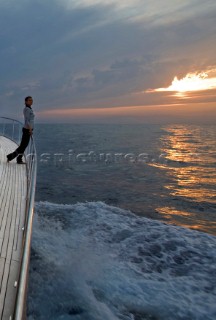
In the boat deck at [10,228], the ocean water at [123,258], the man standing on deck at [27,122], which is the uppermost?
the man standing on deck at [27,122]

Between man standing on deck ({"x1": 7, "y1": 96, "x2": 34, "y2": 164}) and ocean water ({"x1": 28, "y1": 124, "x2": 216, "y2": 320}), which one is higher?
man standing on deck ({"x1": 7, "y1": 96, "x2": 34, "y2": 164})

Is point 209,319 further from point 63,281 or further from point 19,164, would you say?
point 19,164

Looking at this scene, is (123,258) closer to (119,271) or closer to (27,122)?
(119,271)

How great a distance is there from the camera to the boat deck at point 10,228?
13.5ft

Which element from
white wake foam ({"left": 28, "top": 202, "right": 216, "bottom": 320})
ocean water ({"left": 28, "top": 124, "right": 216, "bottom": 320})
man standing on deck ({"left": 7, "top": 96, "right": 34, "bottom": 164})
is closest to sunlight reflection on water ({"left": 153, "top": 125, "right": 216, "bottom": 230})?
ocean water ({"left": 28, "top": 124, "right": 216, "bottom": 320})

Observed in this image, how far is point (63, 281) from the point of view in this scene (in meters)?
6.98

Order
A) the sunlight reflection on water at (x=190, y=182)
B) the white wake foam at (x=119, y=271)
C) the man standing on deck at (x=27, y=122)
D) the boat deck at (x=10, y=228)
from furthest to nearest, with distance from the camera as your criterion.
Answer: the sunlight reflection on water at (x=190, y=182)
the man standing on deck at (x=27, y=122)
the white wake foam at (x=119, y=271)
the boat deck at (x=10, y=228)

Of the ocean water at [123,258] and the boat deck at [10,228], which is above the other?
the boat deck at [10,228]

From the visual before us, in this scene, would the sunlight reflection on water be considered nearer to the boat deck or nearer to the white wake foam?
the white wake foam

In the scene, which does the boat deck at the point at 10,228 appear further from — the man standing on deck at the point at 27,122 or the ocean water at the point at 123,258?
the ocean water at the point at 123,258

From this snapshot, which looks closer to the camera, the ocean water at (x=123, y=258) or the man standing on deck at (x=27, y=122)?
the ocean water at (x=123, y=258)

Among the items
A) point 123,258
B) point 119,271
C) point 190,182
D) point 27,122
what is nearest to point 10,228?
point 119,271

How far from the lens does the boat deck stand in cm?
411

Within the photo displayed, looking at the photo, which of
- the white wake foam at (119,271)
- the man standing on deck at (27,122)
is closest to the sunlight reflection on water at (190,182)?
the white wake foam at (119,271)
